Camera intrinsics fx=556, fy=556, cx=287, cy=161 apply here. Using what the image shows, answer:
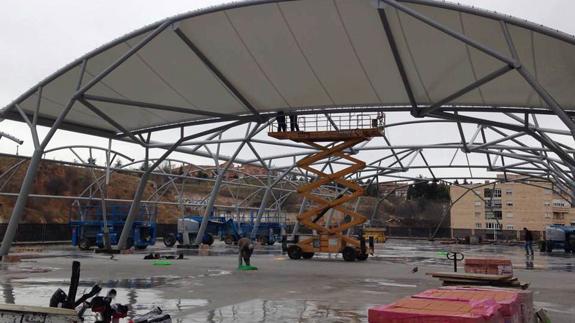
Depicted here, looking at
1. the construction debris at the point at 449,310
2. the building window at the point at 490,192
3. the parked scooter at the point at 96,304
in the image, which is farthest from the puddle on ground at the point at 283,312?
the building window at the point at 490,192

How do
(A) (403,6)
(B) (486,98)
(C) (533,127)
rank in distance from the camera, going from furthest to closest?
(C) (533,127)
(B) (486,98)
(A) (403,6)

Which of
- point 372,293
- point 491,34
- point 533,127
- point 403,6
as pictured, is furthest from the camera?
point 533,127

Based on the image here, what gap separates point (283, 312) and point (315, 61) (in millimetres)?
13812

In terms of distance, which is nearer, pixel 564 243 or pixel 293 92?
pixel 293 92

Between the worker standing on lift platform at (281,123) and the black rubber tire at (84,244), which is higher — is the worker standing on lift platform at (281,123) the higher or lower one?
A: the higher one

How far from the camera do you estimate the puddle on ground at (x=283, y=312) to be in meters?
10.9

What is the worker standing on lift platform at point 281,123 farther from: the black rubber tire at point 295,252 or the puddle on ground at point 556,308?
the puddle on ground at point 556,308

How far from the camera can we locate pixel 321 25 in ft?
67.1

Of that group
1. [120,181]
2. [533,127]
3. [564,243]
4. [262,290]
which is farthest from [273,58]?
[120,181]

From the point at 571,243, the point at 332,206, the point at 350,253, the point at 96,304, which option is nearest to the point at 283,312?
the point at 96,304

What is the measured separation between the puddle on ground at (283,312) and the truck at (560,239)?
41.2 metres

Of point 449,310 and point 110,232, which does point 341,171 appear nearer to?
point 110,232

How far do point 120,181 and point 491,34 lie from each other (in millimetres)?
90297

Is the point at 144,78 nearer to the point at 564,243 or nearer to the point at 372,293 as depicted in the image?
the point at 372,293
